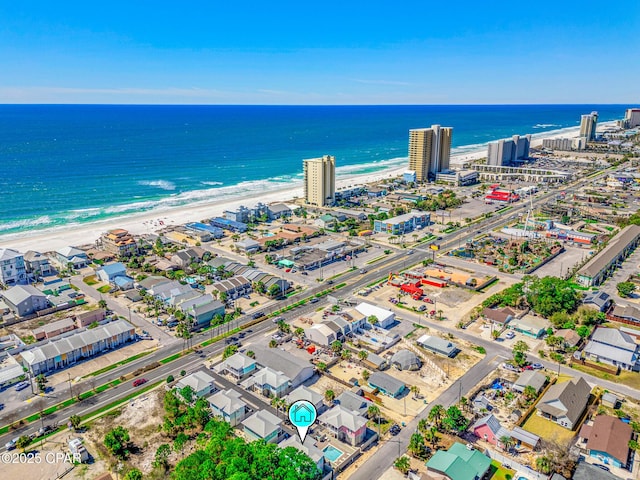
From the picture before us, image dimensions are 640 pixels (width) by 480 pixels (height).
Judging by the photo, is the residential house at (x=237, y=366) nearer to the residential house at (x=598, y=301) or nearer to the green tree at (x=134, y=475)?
the green tree at (x=134, y=475)

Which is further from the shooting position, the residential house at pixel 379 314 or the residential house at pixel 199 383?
the residential house at pixel 379 314

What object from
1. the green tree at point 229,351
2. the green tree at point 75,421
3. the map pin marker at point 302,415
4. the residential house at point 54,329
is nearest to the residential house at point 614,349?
the map pin marker at point 302,415

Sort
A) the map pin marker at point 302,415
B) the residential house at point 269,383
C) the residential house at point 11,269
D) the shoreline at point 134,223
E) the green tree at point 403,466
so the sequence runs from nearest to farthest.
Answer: the green tree at point 403,466
the map pin marker at point 302,415
the residential house at point 269,383
the residential house at point 11,269
the shoreline at point 134,223

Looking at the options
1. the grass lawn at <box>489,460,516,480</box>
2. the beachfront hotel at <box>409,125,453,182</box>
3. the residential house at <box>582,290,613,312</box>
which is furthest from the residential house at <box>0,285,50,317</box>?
the beachfront hotel at <box>409,125,453,182</box>

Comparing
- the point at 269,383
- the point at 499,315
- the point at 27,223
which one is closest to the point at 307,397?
the point at 269,383

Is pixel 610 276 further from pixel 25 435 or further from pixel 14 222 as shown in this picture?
pixel 14 222

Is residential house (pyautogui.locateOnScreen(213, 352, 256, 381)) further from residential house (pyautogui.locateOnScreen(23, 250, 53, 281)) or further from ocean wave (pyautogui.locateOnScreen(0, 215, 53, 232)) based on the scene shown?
ocean wave (pyautogui.locateOnScreen(0, 215, 53, 232))
